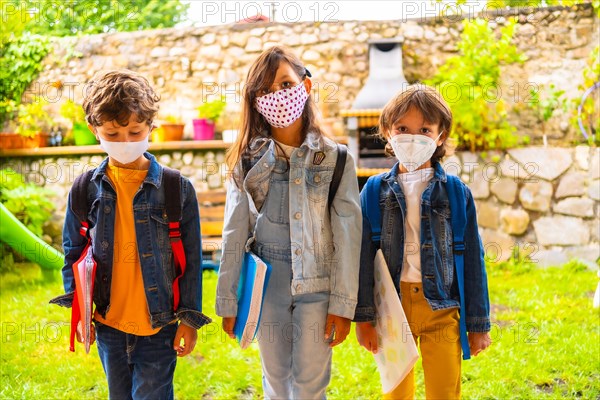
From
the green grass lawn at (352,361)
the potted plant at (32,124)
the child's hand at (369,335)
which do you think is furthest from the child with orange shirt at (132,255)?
the potted plant at (32,124)

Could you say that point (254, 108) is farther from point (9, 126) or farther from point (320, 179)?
point (9, 126)

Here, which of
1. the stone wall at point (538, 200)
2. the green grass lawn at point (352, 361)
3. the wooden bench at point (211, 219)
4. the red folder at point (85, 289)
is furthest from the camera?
the wooden bench at point (211, 219)

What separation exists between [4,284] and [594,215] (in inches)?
211

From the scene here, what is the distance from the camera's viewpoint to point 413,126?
210cm

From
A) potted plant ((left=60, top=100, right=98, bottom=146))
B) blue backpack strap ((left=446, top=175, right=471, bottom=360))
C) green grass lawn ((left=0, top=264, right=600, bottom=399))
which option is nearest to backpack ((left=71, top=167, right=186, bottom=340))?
blue backpack strap ((left=446, top=175, right=471, bottom=360))

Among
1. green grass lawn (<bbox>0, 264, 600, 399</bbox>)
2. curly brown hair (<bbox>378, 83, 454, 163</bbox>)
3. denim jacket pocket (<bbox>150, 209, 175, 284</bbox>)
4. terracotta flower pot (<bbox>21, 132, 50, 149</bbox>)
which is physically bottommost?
green grass lawn (<bbox>0, 264, 600, 399</bbox>)

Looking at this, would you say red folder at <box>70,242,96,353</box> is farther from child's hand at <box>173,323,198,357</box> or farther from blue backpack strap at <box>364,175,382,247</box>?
blue backpack strap at <box>364,175,382,247</box>

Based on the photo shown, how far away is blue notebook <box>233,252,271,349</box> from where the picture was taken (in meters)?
1.92

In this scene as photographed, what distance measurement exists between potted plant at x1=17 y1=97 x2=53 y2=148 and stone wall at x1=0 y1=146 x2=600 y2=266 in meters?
4.46

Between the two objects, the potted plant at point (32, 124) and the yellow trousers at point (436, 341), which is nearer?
the yellow trousers at point (436, 341)

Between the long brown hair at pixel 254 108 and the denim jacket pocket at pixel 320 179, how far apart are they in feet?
0.54

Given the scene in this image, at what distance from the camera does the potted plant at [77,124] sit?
6629mm

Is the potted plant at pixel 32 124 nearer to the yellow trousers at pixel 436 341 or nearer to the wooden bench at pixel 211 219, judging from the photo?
the wooden bench at pixel 211 219

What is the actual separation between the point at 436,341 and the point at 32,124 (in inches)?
239
